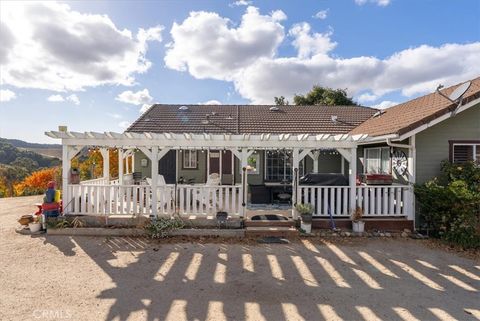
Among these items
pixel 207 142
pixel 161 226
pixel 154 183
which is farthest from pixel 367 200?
pixel 154 183

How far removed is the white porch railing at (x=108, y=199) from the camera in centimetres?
754

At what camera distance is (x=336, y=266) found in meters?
5.30

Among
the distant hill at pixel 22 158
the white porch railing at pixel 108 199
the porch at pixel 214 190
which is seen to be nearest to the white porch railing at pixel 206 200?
the porch at pixel 214 190

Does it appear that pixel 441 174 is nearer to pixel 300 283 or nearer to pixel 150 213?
pixel 300 283

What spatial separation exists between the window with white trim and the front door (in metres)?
10.6

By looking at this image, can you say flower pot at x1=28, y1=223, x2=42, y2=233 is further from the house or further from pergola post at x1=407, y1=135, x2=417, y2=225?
pergola post at x1=407, y1=135, x2=417, y2=225

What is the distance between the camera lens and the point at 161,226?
7.03 meters

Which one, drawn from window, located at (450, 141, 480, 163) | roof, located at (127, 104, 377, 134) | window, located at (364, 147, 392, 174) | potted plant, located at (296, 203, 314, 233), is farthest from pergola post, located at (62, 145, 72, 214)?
window, located at (450, 141, 480, 163)

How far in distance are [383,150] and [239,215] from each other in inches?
222

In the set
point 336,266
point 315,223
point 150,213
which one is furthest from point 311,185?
point 150,213

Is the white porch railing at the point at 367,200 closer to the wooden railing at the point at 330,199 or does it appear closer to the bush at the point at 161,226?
the wooden railing at the point at 330,199

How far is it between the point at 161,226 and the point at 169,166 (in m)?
6.20

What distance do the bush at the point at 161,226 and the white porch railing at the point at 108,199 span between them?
477 millimetres

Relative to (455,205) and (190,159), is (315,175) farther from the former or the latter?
(190,159)
